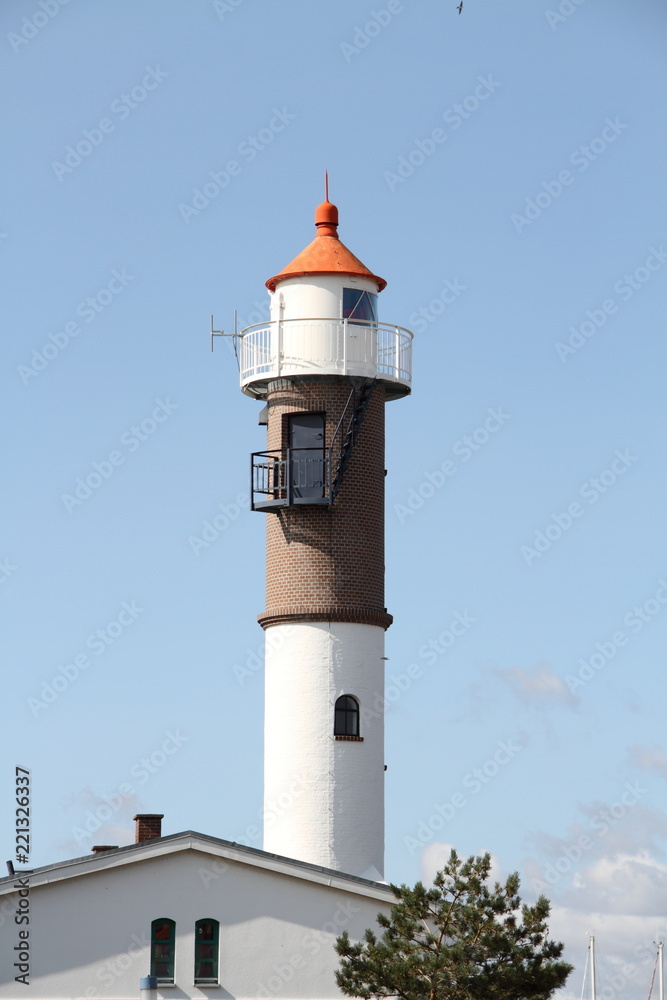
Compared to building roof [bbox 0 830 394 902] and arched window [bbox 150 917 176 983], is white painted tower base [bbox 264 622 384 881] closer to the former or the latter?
building roof [bbox 0 830 394 902]

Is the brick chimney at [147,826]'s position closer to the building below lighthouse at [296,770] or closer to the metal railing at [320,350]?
the building below lighthouse at [296,770]

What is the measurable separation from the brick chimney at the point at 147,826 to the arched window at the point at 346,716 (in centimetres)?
519

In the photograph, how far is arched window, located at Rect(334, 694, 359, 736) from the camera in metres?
48.3

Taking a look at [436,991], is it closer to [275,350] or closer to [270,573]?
[270,573]

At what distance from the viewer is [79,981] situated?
41719mm

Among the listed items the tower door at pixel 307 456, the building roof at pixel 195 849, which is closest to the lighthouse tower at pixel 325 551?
the tower door at pixel 307 456

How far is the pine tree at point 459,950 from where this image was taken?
38188 millimetres

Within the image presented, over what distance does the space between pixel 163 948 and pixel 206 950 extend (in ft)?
3.05

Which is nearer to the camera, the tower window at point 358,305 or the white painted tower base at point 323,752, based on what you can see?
the white painted tower base at point 323,752

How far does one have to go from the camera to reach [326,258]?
50938 millimetres

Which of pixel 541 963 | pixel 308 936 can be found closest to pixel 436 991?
pixel 541 963

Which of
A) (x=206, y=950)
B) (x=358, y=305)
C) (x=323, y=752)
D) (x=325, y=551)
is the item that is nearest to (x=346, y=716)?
(x=323, y=752)

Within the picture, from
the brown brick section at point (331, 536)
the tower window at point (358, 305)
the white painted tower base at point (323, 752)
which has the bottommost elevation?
the white painted tower base at point (323, 752)

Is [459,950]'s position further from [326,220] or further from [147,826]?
[326,220]
